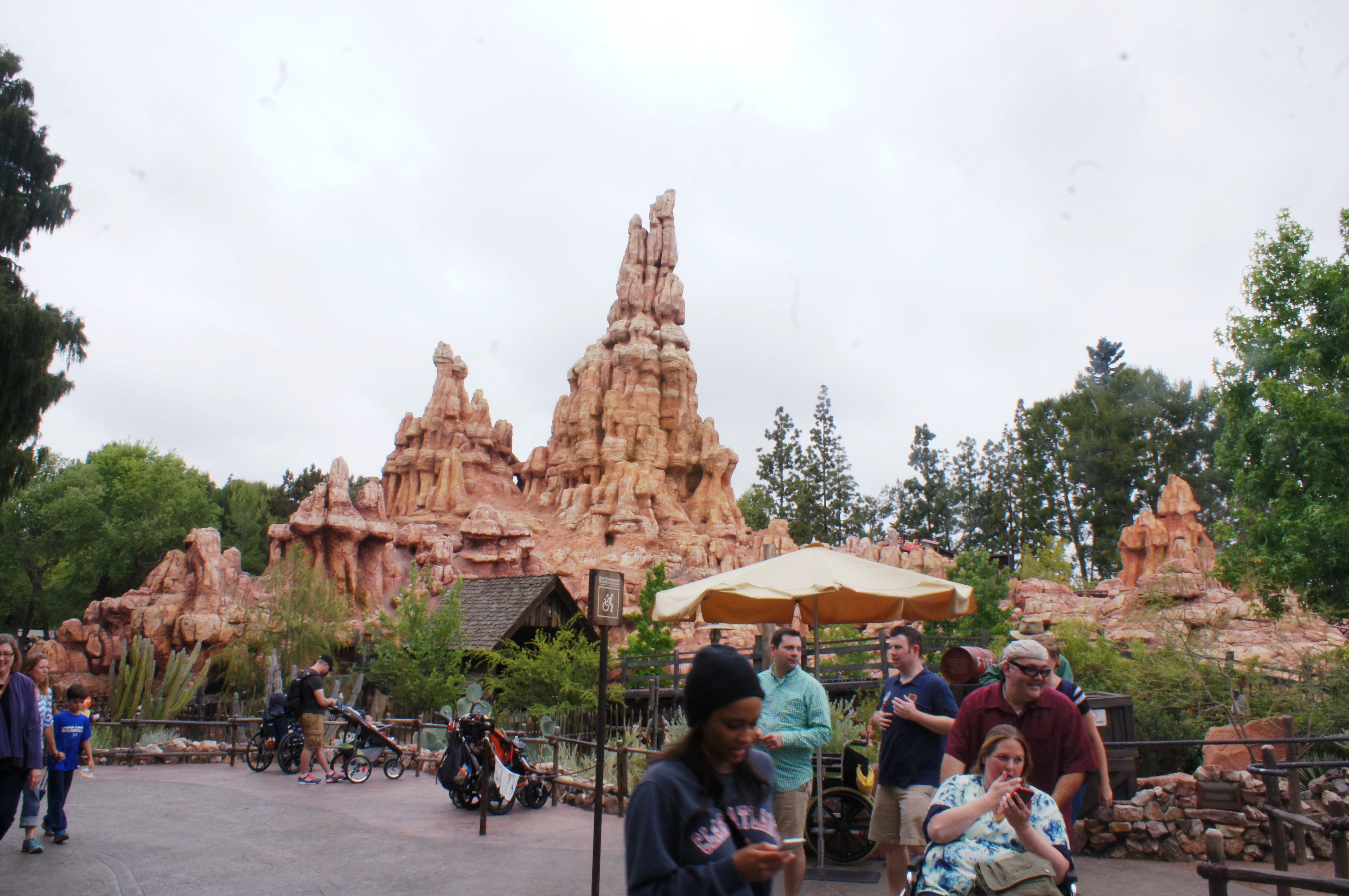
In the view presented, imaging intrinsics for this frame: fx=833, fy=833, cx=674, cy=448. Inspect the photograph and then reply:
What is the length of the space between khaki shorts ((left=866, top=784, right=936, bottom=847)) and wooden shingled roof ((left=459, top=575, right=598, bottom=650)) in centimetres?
1465

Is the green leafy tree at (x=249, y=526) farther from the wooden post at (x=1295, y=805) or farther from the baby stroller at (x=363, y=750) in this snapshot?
the wooden post at (x=1295, y=805)

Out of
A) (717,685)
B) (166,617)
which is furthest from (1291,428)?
(166,617)

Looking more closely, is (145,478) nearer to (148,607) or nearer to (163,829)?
(148,607)

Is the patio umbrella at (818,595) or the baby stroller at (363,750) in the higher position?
the patio umbrella at (818,595)

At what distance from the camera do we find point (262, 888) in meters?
5.82

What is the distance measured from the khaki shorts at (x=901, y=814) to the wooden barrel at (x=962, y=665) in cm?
Answer: 64

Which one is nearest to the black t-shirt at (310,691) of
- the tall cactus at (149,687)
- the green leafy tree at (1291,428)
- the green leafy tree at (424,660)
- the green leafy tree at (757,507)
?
the green leafy tree at (424,660)

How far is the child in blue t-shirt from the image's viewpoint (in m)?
7.19

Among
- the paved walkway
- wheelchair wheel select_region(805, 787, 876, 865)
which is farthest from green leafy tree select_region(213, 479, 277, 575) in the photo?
wheelchair wheel select_region(805, 787, 876, 865)

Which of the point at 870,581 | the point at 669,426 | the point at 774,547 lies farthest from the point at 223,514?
the point at 870,581

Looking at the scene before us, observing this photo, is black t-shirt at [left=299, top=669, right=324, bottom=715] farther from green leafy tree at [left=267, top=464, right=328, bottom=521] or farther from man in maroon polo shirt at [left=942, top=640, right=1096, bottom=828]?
green leafy tree at [left=267, top=464, right=328, bottom=521]

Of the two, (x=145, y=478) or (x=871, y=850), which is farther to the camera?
(x=145, y=478)

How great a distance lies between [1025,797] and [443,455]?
47.9 m

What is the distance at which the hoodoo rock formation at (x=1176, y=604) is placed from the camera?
17.5 meters
